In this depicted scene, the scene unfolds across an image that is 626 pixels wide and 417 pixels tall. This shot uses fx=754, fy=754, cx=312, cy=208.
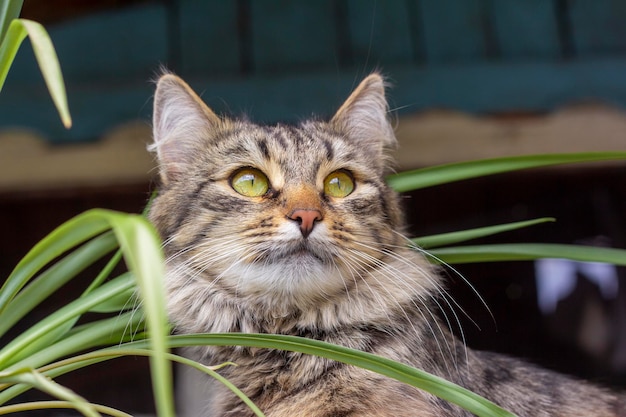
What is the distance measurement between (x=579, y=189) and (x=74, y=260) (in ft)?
8.98

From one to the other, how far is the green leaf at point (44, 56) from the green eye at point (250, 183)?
2.05 ft

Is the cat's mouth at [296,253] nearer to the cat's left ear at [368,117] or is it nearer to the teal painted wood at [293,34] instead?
the cat's left ear at [368,117]

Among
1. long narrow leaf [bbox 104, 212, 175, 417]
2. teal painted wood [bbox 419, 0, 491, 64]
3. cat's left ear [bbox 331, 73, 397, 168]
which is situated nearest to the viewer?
long narrow leaf [bbox 104, 212, 175, 417]

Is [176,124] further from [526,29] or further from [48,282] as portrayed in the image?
[526,29]

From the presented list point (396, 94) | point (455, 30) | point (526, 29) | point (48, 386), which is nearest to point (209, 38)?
point (396, 94)

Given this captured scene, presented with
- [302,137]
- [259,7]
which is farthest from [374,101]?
[259,7]

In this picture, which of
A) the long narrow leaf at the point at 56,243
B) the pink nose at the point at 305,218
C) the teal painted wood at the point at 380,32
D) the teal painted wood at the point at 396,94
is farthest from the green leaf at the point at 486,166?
the teal painted wood at the point at 380,32

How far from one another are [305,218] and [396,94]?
1460 millimetres

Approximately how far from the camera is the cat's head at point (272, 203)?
1.57 m

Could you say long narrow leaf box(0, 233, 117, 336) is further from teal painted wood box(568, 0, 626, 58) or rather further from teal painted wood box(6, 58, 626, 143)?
teal painted wood box(568, 0, 626, 58)

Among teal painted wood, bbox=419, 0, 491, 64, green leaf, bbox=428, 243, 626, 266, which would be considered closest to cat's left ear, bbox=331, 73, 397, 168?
green leaf, bbox=428, 243, 626, 266

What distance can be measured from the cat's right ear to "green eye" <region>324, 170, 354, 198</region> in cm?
34

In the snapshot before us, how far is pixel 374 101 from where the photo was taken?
6.56 ft

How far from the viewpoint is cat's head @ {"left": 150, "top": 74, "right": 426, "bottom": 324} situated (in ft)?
5.16
